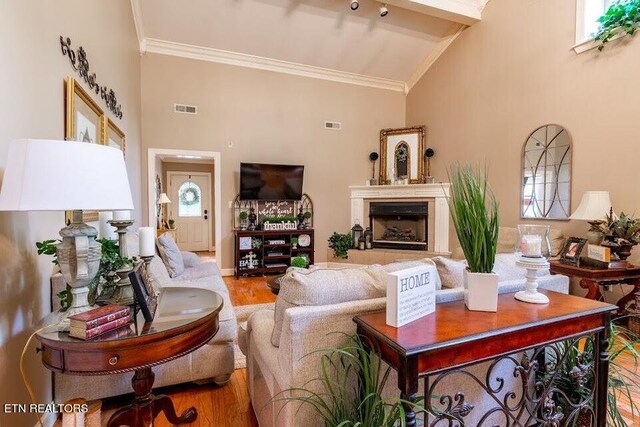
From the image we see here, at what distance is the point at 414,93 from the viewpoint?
6.49 m

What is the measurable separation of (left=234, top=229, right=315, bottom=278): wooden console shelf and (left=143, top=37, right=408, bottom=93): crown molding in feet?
9.66

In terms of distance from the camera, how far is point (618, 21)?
329 centimetres

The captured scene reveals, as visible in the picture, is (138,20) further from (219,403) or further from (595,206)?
(595,206)

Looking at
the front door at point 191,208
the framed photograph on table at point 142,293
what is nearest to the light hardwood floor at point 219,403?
the framed photograph on table at point 142,293

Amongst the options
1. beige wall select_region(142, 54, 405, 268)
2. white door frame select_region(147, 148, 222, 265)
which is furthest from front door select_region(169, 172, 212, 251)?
beige wall select_region(142, 54, 405, 268)

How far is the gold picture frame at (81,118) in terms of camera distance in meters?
1.98

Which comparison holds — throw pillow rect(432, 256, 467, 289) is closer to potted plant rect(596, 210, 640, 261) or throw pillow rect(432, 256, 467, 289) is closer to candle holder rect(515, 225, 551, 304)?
candle holder rect(515, 225, 551, 304)

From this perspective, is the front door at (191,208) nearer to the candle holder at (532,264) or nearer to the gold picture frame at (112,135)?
the gold picture frame at (112,135)

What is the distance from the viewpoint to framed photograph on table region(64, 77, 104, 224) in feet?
6.50

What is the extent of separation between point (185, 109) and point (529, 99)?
519 cm

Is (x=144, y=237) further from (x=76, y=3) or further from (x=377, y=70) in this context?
(x=377, y=70)

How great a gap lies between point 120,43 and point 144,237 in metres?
2.77

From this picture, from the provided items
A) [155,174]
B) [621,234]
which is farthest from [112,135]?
[621,234]

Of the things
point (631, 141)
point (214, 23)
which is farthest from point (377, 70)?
point (631, 141)
